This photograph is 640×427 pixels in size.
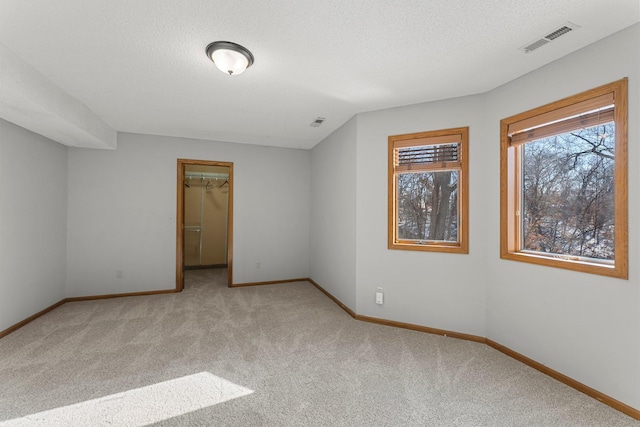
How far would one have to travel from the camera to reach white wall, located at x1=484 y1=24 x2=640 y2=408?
1.77 meters

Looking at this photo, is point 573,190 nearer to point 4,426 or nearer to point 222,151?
point 4,426

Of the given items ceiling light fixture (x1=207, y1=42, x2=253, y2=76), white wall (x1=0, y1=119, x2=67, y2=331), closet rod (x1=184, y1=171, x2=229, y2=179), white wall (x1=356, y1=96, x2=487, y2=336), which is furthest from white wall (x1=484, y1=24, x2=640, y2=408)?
closet rod (x1=184, y1=171, x2=229, y2=179)

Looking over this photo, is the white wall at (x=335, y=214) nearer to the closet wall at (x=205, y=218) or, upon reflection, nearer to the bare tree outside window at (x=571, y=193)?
the bare tree outside window at (x=571, y=193)

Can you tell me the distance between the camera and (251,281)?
484cm

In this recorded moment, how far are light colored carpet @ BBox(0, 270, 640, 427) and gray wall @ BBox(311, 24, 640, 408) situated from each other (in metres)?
0.24

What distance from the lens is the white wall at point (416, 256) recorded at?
2799mm

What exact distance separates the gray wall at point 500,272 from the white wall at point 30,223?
3.67 meters

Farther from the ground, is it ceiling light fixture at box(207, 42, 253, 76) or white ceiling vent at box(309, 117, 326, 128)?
white ceiling vent at box(309, 117, 326, 128)

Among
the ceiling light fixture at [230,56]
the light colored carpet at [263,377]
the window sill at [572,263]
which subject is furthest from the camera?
the ceiling light fixture at [230,56]

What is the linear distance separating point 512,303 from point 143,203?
4944 mm

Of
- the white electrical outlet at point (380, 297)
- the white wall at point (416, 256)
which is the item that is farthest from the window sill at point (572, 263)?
the white electrical outlet at point (380, 297)

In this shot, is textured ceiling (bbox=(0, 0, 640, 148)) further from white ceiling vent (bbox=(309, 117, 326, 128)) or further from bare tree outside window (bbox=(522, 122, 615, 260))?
bare tree outside window (bbox=(522, 122, 615, 260))

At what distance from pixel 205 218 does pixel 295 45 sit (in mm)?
5330

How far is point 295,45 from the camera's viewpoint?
1.97 meters
